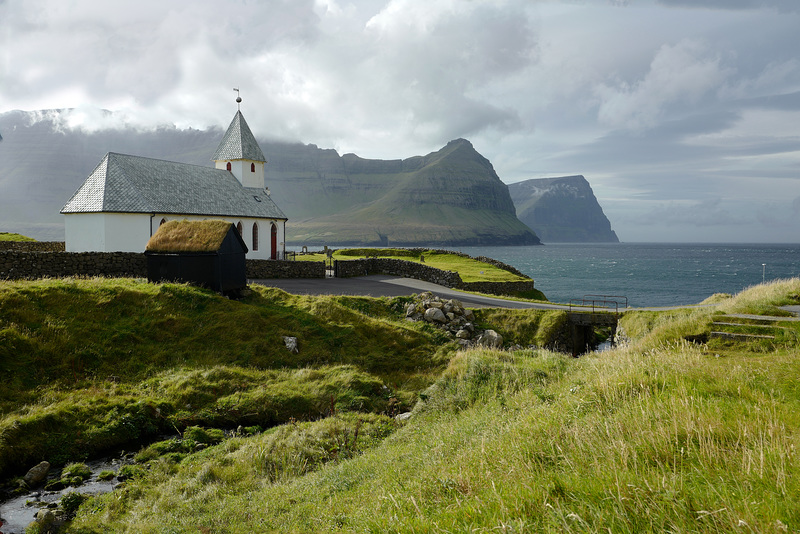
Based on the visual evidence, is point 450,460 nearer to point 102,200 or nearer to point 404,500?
point 404,500

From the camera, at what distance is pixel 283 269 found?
36.9 m

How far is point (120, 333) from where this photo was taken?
56.3ft

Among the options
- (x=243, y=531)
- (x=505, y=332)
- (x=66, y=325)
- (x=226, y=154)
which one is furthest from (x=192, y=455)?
(x=226, y=154)

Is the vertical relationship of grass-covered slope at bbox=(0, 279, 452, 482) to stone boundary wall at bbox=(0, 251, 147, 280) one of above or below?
below

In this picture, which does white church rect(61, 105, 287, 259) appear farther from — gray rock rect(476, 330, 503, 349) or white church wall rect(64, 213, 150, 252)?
gray rock rect(476, 330, 503, 349)

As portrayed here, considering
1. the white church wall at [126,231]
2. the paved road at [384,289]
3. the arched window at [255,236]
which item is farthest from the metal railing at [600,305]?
the white church wall at [126,231]

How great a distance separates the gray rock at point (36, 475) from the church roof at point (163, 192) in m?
30.0

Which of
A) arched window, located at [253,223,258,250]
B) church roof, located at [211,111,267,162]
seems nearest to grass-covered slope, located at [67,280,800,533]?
arched window, located at [253,223,258,250]

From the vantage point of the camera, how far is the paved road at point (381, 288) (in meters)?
28.9

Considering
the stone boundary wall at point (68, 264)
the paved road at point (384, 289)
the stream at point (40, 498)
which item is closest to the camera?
the stream at point (40, 498)

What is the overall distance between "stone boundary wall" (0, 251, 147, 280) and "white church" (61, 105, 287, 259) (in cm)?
908

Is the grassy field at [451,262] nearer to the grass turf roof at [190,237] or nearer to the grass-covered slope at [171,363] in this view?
the grass turf roof at [190,237]

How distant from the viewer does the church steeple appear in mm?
52875

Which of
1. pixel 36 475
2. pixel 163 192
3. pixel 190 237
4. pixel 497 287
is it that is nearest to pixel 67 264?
pixel 190 237
